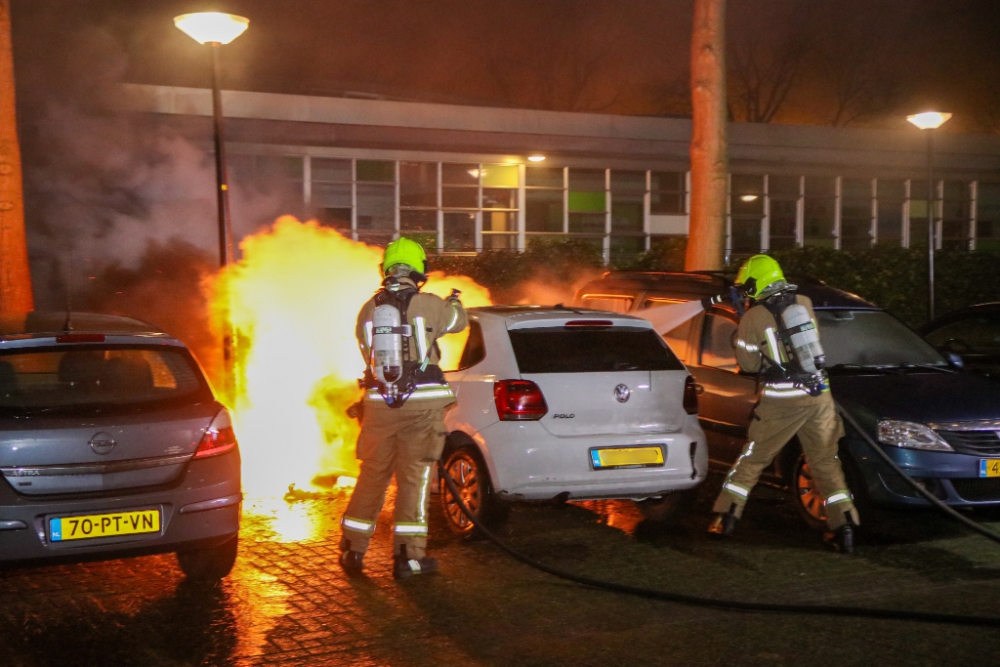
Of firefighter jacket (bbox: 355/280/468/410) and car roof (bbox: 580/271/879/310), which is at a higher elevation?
car roof (bbox: 580/271/879/310)

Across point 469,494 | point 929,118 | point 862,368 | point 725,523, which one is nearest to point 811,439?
point 725,523

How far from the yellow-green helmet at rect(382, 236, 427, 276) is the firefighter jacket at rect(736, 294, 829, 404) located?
2.20 m

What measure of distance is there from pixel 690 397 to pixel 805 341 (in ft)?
2.76

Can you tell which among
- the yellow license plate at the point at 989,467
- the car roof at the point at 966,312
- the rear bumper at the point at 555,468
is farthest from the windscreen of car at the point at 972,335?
the rear bumper at the point at 555,468

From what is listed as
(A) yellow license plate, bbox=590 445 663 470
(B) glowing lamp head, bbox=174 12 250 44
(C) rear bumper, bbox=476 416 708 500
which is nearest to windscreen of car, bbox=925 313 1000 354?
(A) yellow license plate, bbox=590 445 663 470

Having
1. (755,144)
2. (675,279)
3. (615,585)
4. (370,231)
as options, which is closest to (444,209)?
(370,231)

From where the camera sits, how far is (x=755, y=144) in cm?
2422

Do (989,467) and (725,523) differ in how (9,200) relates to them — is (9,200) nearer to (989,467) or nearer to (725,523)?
(725,523)

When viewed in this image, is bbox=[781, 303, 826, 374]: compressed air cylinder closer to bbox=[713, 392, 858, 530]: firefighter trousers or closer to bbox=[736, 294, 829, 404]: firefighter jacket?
bbox=[736, 294, 829, 404]: firefighter jacket

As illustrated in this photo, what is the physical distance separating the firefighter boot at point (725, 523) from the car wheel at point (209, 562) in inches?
123

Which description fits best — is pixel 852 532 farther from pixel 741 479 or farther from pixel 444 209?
pixel 444 209

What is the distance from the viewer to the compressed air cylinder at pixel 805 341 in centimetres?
693

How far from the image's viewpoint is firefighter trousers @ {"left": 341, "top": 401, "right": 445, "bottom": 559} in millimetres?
6371

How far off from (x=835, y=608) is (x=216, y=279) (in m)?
7.60
